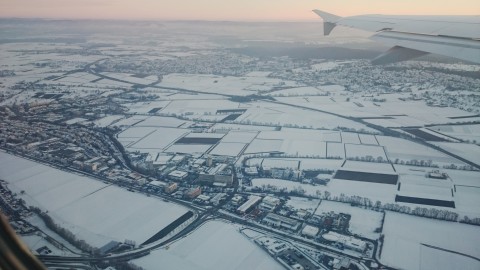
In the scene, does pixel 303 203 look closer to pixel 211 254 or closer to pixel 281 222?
pixel 281 222

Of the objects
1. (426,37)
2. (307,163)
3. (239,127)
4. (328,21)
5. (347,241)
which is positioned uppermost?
(328,21)

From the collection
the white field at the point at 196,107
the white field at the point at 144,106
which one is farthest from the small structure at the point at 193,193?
the white field at the point at 144,106

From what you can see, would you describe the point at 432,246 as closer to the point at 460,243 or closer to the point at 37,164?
the point at 460,243

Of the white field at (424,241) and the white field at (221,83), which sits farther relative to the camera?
the white field at (221,83)

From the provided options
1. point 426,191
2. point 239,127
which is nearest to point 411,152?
point 426,191

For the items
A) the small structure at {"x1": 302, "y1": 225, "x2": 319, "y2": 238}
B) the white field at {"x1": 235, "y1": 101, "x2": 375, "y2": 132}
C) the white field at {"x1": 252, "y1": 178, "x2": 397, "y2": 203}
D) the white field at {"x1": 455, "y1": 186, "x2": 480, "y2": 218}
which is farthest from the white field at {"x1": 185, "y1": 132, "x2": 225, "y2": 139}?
the white field at {"x1": 455, "y1": 186, "x2": 480, "y2": 218}

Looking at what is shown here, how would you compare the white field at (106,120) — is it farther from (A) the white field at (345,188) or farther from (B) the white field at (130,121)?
(A) the white field at (345,188)

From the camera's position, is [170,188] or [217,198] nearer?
[217,198]
